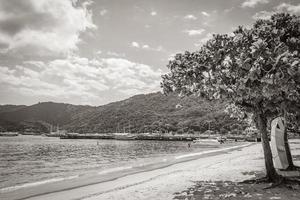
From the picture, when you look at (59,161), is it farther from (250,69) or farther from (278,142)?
→ (250,69)

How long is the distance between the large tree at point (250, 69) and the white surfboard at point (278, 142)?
2715 millimetres

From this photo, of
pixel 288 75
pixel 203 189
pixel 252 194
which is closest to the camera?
pixel 288 75

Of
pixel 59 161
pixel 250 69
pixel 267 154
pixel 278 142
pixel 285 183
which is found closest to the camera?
pixel 250 69

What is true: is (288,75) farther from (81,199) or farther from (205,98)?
(81,199)

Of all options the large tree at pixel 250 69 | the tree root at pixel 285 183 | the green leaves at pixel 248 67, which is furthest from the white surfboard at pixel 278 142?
the green leaves at pixel 248 67

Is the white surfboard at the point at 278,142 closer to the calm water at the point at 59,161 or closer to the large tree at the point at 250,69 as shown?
the large tree at the point at 250,69

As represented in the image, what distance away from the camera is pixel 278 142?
53.8ft

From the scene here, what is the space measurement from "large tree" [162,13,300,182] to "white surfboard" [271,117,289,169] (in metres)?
2.71

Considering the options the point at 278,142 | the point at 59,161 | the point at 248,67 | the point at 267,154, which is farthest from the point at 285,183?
the point at 59,161

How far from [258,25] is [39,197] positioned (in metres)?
14.6

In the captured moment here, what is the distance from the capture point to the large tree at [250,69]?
A: 8.73 m

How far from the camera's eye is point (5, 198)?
16.0m

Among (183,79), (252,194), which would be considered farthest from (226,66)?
(252,194)

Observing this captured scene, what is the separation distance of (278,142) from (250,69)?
9.57 meters
